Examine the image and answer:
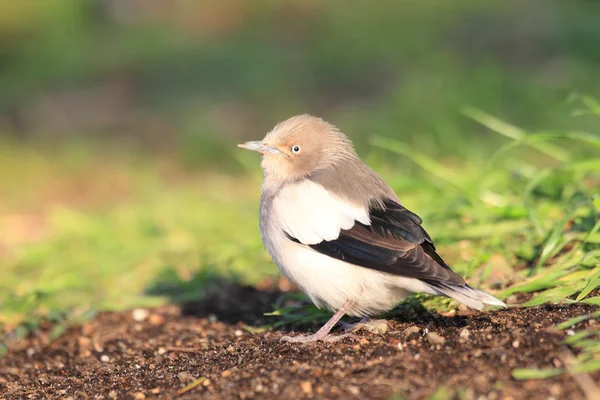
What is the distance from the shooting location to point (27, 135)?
39.3 ft

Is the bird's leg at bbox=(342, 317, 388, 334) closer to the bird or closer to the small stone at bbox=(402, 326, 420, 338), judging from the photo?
the bird

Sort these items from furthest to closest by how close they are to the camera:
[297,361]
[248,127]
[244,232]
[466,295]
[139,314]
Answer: [248,127], [244,232], [139,314], [466,295], [297,361]

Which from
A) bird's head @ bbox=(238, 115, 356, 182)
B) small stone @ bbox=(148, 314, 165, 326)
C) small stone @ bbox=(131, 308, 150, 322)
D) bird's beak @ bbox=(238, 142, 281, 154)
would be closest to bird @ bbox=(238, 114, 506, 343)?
bird's head @ bbox=(238, 115, 356, 182)

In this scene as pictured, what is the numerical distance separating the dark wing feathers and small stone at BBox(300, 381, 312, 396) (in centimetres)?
84

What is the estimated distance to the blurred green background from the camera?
560 cm

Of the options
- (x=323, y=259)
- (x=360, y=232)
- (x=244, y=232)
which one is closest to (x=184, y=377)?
(x=323, y=259)

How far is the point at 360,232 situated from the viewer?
4223 mm

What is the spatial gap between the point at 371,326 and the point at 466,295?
0.65 meters

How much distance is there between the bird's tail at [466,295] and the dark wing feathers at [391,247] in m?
0.03

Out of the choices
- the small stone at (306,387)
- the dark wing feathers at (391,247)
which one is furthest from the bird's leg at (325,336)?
the small stone at (306,387)

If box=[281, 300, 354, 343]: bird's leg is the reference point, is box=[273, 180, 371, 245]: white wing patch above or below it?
above

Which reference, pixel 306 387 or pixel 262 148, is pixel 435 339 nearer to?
pixel 306 387

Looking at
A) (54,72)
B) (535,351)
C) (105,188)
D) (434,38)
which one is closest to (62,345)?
(535,351)

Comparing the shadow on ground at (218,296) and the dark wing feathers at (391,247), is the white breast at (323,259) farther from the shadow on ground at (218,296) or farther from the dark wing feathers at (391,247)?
the shadow on ground at (218,296)
